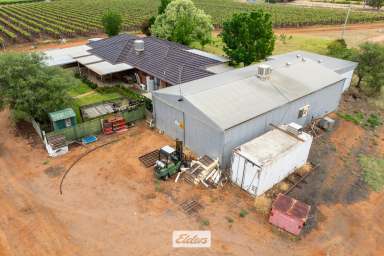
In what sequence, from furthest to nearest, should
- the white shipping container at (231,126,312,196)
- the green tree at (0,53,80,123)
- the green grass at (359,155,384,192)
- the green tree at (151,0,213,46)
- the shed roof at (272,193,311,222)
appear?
the green tree at (151,0,213,46) → the green tree at (0,53,80,123) → the green grass at (359,155,384,192) → the white shipping container at (231,126,312,196) → the shed roof at (272,193,311,222)

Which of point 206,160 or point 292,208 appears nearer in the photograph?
Answer: point 292,208

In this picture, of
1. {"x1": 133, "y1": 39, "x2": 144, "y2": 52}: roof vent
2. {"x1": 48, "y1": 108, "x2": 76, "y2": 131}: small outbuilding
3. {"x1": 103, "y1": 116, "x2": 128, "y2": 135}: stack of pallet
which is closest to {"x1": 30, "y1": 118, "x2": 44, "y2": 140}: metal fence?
{"x1": 48, "y1": 108, "x2": 76, "y2": 131}: small outbuilding

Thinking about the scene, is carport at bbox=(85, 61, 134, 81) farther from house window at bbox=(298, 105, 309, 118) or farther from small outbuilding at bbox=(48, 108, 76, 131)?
house window at bbox=(298, 105, 309, 118)

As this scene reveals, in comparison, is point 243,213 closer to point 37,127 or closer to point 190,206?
point 190,206

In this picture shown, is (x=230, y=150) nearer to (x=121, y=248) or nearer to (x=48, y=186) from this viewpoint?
(x=121, y=248)

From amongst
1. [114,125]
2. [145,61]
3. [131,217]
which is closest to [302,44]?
[145,61]

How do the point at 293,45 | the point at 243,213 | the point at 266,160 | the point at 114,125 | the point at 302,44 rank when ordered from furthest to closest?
the point at 302,44
the point at 293,45
the point at 114,125
the point at 266,160
the point at 243,213

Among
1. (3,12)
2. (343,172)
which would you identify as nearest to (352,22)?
(343,172)

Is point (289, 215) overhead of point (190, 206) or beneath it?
overhead
